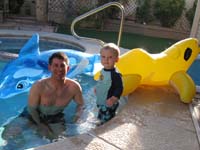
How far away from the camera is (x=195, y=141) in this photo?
2.87 meters

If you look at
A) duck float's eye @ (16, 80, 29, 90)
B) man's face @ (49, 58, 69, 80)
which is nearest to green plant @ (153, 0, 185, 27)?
duck float's eye @ (16, 80, 29, 90)

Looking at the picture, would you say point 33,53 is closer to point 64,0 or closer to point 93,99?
point 93,99

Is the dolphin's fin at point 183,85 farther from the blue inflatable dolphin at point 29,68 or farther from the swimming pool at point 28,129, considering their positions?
the blue inflatable dolphin at point 29,68

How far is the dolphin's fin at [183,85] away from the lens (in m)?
3.89

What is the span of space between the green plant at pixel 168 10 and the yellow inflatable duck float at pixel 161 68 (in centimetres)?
758

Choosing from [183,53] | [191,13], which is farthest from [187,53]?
[191,13]

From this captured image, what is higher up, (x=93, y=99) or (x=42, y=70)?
(x=42, y=70)

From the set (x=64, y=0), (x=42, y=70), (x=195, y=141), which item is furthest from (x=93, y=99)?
(x=64, y=0)

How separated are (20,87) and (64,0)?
8518 millimetres

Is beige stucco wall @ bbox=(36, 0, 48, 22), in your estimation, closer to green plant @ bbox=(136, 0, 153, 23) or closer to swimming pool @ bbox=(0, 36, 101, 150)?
green plant @ bbox=(136, 0, 153, 23)

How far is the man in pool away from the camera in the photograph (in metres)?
3.10

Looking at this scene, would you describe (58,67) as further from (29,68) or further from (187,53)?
(187,53)

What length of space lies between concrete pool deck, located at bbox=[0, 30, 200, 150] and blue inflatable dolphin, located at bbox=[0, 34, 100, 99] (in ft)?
3.73

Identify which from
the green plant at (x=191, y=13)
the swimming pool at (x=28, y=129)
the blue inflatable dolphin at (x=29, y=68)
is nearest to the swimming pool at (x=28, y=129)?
the swimming pool at (x=28, y=129)
